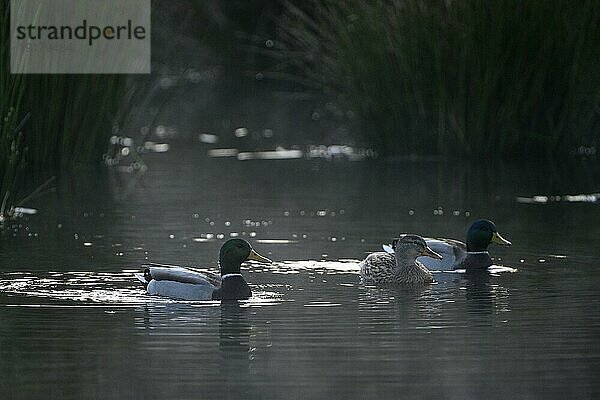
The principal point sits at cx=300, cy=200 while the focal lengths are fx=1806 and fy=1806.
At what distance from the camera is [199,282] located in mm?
10727

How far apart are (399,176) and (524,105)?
178cm

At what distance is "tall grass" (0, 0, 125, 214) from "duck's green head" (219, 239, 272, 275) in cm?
614

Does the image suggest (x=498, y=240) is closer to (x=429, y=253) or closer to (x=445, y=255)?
(x=445, y=255)

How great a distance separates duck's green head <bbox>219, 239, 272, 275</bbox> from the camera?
1095 centimetres

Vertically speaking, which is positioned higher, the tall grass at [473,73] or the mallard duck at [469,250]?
the tall grass at [473,73]

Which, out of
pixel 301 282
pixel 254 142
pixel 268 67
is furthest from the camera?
pixel 268 67

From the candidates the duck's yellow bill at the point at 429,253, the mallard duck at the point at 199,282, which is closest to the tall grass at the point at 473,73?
the duck's yellow bill at the point at 429,253

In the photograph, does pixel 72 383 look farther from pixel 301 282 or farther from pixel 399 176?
pixel 399 176

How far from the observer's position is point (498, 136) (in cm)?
1970

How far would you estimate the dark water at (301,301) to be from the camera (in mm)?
8344

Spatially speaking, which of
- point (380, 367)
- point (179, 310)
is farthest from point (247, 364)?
point (179, 310)

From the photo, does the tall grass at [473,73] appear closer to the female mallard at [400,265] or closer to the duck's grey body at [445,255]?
the duck's grey body at [445,255]

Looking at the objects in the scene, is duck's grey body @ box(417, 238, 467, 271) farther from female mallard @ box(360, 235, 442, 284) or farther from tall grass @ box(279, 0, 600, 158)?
tall grass @ box(279, 0, 600, 158)

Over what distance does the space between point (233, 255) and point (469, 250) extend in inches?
93.1
